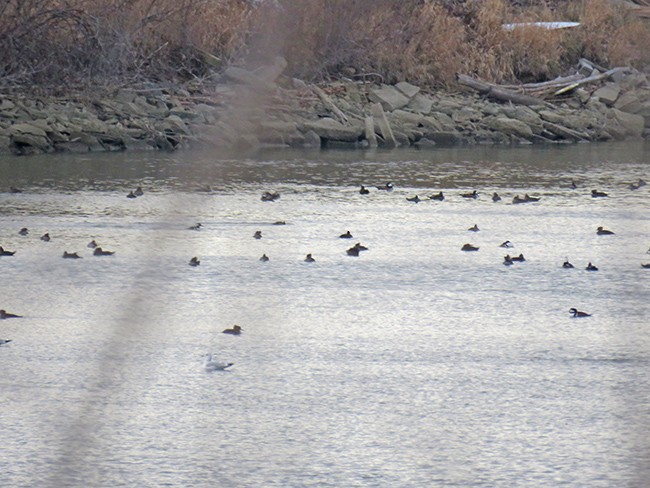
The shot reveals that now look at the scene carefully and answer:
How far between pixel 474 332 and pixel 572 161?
12.0 m

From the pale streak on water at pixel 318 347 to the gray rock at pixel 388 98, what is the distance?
35.5 feet

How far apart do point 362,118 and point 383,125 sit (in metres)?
0.54

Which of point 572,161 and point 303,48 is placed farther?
point 572,161

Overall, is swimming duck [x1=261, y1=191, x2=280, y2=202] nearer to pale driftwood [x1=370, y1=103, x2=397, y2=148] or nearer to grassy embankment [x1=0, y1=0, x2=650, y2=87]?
grassy embankment [x1=0, y1=0, x2=650, y2=87]

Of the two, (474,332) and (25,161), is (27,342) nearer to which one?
(474,332)

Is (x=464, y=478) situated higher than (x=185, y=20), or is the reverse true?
(x=185, y=20)

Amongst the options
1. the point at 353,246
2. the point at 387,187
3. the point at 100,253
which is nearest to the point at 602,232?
the point at 353,246

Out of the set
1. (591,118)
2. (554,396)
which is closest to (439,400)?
(554,396)

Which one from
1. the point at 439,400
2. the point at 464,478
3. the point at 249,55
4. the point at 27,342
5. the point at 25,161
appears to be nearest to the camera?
the point at 249,55

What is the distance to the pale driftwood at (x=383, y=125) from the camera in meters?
21.0

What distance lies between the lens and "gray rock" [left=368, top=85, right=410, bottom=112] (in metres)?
22.8

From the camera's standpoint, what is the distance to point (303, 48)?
1.51 metres

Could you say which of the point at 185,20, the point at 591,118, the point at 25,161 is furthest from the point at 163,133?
the point at 185,20

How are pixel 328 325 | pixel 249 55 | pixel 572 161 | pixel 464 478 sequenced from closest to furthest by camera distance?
1. pixel 249 55
2. pixel 464 478
3. pixel 328 325
4. pixel 572 161
